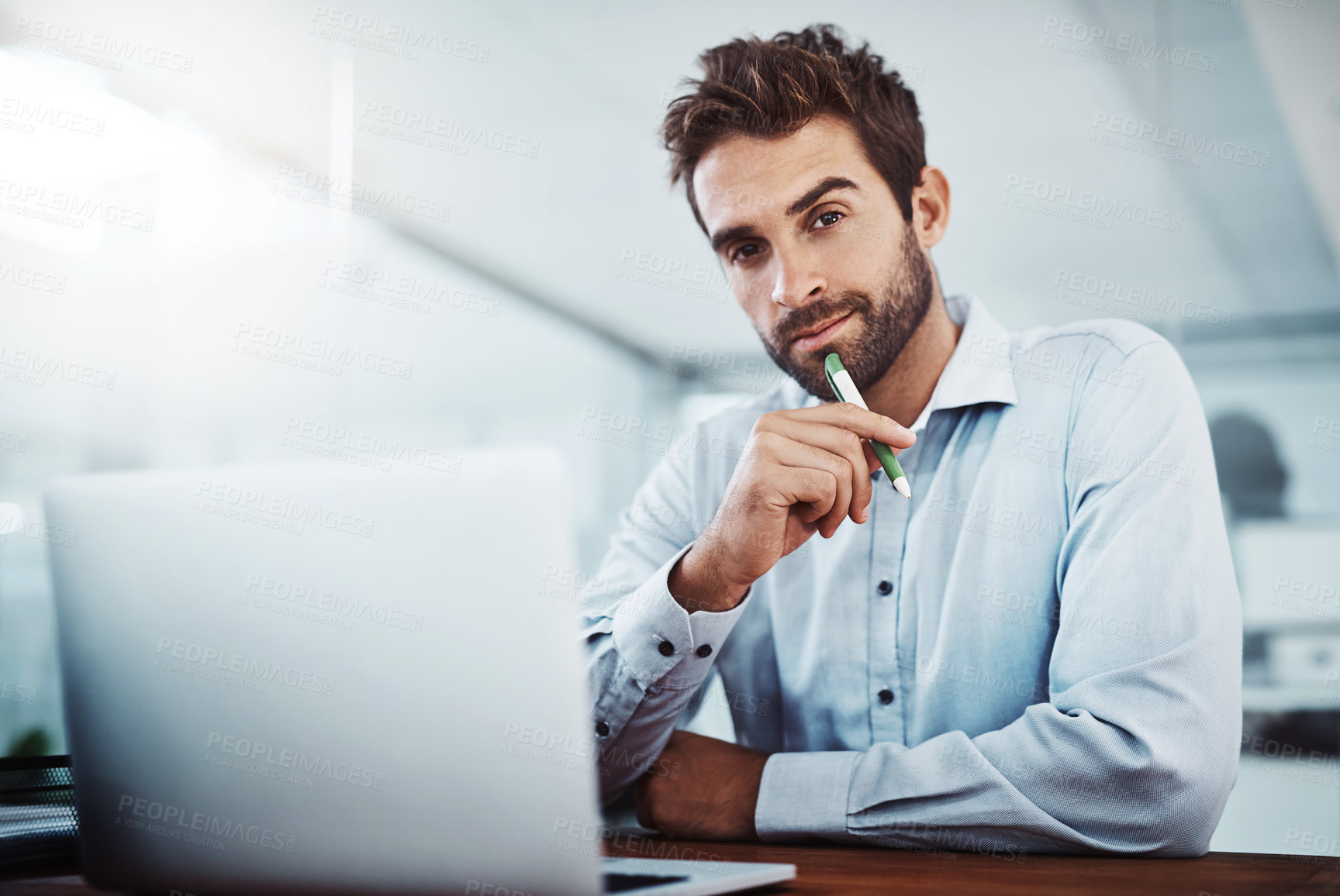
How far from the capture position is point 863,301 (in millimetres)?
1301

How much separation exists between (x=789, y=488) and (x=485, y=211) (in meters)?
3.38

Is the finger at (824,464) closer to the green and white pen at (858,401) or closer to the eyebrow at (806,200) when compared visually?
the green and white pen at (858,401)

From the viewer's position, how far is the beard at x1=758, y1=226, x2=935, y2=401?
129cm

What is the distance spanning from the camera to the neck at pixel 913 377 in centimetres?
141

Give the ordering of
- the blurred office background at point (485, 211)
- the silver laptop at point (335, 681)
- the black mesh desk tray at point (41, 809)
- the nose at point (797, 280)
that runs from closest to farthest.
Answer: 1. the silver laptop at point (335, 681)
2. the black mesh desk tray at point (41, 809)
3. the nose at point (797, 280)
4. the blurred office background at point (485, 211)

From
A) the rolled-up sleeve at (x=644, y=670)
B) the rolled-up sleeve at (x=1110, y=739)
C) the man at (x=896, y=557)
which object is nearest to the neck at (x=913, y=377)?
the man at (x=896, y=557)

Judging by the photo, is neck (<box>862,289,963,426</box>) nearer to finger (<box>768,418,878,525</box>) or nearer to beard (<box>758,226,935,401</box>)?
beard (<box>758,226,935,401</box>)

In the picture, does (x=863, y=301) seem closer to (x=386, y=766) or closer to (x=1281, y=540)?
(x=386, y=766)

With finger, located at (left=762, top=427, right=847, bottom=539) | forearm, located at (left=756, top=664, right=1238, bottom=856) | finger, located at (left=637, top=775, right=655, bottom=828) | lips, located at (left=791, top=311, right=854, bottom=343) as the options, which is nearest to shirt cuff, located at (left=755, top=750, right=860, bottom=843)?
forearm, located at (left=756, top=664, right=1238, bottom=856)

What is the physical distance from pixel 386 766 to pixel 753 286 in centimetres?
98

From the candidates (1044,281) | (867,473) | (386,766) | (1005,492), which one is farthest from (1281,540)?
(386,766)

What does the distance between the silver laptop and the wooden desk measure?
115 mm

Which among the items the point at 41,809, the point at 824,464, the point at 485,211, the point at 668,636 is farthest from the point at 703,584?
the point at 485,211

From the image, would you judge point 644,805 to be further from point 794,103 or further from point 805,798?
point 794,103
